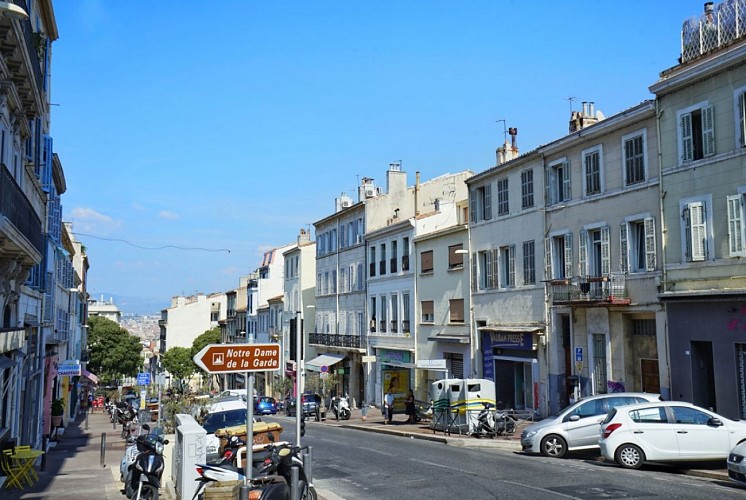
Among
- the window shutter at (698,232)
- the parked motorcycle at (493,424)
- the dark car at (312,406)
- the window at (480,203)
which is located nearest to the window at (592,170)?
the window shutter at (698,232)

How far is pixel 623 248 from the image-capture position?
82.7ft

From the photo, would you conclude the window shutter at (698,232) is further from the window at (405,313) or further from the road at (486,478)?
the window at (405,313)

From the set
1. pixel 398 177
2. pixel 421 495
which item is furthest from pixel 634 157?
pixel 398 177

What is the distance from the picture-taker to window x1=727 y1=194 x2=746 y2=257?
20.5 meters

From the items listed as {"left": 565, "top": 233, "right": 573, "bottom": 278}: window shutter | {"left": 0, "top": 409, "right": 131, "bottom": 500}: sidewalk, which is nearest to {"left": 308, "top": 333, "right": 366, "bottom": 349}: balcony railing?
{"left": 0, "top": 409, "right": 131, "bottom": 500}: sidewalk

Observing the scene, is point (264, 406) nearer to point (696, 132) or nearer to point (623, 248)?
point (623, 248)

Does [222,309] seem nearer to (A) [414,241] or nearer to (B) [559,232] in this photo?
(A) [414,241]

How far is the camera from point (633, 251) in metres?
24.9

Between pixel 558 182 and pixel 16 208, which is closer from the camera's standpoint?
pixel 16 208

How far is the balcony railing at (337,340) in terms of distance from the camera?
4850 cm

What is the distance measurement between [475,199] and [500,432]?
12566 millimetres

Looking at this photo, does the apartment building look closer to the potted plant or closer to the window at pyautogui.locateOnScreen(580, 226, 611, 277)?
the window at pyautogui.locateOnScreen(580, 226, 611, 277)

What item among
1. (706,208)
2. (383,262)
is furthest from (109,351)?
(706,208)

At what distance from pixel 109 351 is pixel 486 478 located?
75.0m
